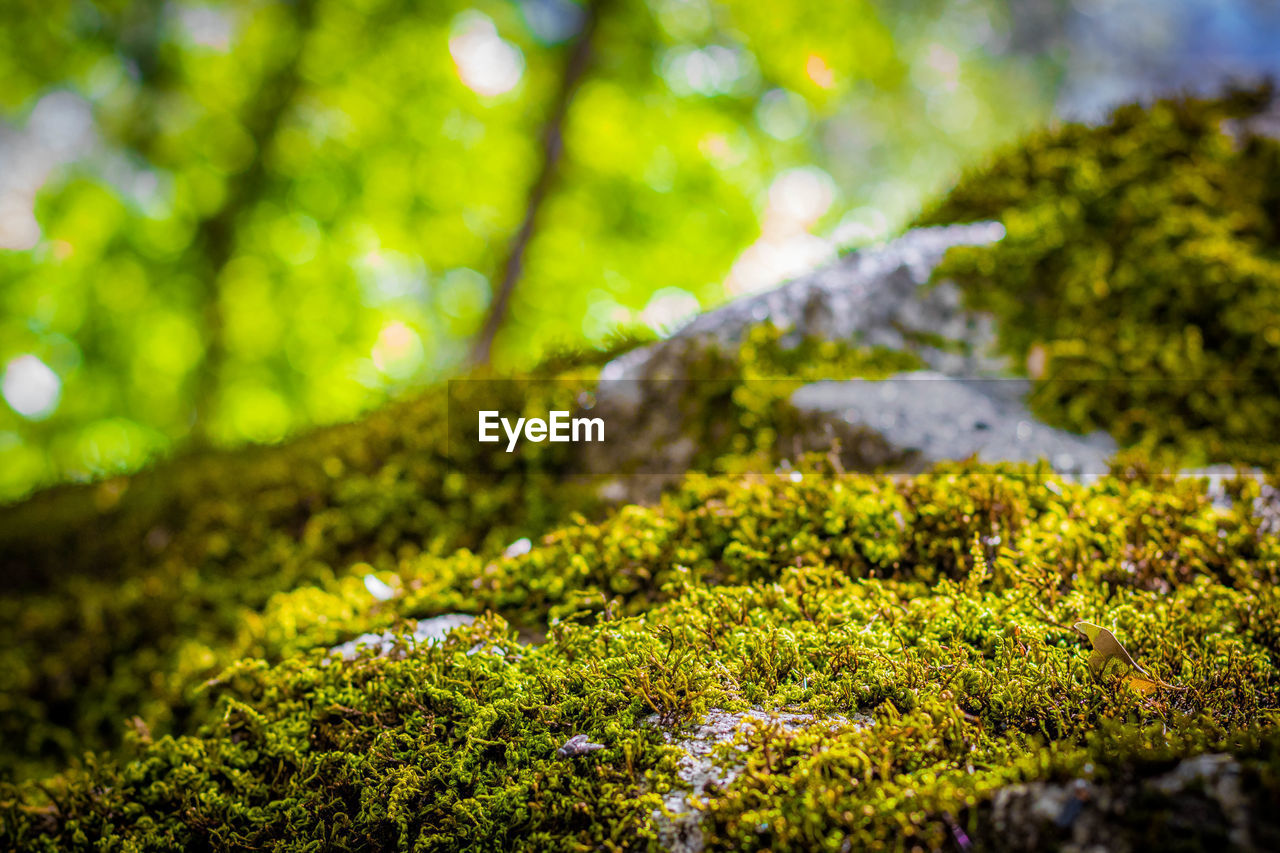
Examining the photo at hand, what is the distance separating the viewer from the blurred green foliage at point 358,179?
10523mm

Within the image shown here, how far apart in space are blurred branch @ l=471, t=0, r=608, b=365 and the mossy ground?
7040 mm

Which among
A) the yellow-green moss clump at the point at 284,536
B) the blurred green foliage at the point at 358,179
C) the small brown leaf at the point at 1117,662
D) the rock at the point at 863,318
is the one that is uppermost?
the blurred green foliage at the point at 358,179

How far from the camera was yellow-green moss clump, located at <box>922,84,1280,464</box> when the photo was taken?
3.34 meters

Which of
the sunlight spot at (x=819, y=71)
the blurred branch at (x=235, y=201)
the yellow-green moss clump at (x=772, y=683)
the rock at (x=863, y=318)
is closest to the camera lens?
the yellow-green moss clump at (x=772, y=683)

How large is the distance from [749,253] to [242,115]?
8.58 metres

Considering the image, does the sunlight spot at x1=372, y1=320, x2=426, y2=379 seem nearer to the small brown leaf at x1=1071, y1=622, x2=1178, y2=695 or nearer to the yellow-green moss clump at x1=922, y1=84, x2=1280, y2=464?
the yellow-green moss clump at x1=922, y1=84, x2=1280, y2=464

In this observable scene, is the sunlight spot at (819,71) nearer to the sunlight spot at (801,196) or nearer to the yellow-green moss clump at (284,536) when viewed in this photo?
the sunlight spot at (801,196)

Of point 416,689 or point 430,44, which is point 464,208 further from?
point 416,689

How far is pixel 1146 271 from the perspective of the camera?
3697 mm

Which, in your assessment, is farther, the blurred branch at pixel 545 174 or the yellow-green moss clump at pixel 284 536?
the blurred branch at pixel 545 174

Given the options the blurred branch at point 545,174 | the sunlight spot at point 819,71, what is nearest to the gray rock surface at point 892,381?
the blurred branch at point 545,174

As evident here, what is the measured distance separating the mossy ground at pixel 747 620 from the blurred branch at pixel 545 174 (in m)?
7.04

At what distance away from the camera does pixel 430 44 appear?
415 inches

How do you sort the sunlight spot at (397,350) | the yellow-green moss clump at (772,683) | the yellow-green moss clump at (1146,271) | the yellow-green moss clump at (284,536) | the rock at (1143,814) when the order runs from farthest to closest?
the sunlight spot at (397,350)
the yellow-green moss clump at (284,536)
the yellow-green moss clump at (1146,271)
the yellow-green moss clump at (772,683)
the rock at (1143,814)
